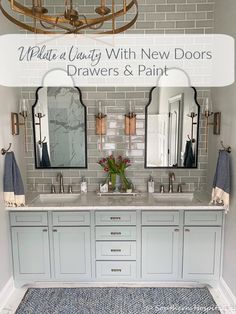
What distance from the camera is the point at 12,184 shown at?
90.1 inches

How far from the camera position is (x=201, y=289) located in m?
2.49

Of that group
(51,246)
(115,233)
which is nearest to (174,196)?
(115,233)

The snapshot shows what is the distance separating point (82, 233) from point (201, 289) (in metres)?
1.33

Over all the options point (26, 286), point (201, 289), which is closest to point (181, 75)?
point (201, 289)

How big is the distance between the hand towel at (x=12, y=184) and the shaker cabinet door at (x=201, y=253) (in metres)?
1.64

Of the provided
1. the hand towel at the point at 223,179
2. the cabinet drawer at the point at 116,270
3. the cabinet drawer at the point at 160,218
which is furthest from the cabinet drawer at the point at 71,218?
the hand towel at the point at 223,179

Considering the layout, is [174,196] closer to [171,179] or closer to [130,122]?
[171,179]

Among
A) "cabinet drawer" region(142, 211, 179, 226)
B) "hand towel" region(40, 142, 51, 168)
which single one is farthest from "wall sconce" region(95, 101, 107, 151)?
"cabinet drawer" region(142, 211, 179, 226)

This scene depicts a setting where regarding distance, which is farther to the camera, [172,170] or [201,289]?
[172,170]

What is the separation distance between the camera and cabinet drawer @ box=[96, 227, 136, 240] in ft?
7.95

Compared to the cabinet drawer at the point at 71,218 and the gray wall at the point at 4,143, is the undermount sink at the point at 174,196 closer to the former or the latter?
the cabinet drawer at the point at 71,218

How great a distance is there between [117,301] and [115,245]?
1.65 ft

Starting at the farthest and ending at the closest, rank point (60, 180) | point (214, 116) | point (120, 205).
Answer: point (60, 180) < point (214, 116) < point (120, 205)

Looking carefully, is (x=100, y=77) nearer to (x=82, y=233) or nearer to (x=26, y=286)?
(x=82, y=233)
